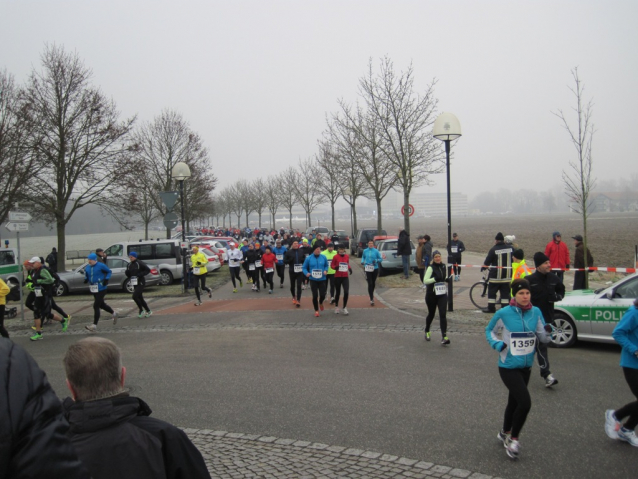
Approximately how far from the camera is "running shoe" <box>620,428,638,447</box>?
4.94m

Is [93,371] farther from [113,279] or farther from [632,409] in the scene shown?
[113,279]

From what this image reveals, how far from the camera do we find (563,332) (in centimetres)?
913

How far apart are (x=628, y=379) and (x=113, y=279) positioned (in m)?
18.4

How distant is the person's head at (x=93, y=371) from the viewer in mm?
2244

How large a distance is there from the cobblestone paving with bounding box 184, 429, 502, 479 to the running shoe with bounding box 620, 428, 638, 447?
5.33ft

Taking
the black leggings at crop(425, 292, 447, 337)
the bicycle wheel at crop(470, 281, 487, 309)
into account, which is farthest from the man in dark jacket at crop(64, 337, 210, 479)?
the bicycle wheel at crop(470, 281, 487, 309)

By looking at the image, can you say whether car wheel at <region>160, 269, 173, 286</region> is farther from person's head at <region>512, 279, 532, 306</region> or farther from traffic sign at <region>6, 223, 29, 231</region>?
person's head at <region>512, 279, 532, 306</region>

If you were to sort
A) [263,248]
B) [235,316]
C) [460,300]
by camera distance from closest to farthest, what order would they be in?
1. [235,316]
2. [460,300]
3. [263,248]

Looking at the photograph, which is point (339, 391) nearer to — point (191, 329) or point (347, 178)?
point (191, 329)

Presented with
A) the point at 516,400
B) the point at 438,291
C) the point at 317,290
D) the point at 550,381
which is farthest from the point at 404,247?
the point at 516,400

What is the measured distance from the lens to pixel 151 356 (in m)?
9.21

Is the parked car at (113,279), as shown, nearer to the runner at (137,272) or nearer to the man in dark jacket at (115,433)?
the runner at (137,272)

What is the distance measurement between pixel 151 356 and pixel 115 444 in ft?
24.9

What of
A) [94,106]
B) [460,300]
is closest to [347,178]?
[94,106]
